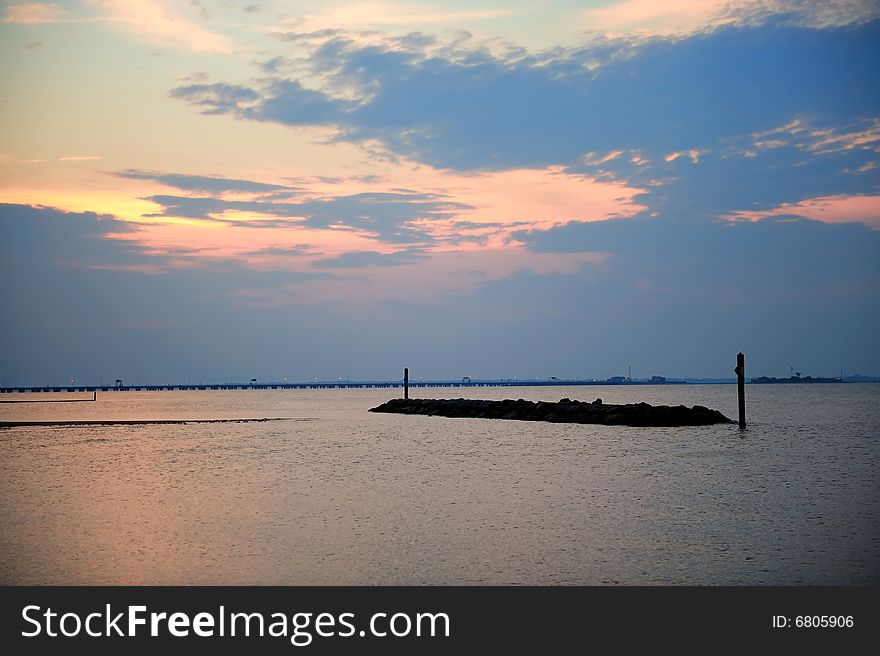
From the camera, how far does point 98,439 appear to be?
146 feet

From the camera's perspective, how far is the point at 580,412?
199 ft

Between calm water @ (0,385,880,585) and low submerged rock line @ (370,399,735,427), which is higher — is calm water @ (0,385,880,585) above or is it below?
below

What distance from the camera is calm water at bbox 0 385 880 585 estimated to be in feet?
43.5

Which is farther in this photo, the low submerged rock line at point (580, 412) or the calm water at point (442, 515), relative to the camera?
the low submerged rock line at point (580, 412)

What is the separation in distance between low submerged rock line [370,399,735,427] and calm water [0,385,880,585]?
15037mm

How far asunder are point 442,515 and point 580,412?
1690 inches

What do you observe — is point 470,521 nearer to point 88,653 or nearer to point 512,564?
point 512,564

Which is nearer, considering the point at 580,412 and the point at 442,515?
the point at 442,515

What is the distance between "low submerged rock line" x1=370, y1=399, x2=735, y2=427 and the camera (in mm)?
53062

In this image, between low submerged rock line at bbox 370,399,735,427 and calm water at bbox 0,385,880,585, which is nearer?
calm water at bbox 0,385,880,585

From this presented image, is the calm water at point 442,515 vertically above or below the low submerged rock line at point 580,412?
below

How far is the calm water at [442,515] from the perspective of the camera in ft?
43.5

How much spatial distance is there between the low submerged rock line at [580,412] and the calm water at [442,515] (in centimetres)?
1504

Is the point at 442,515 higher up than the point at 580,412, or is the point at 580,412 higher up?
the point at 580,412
